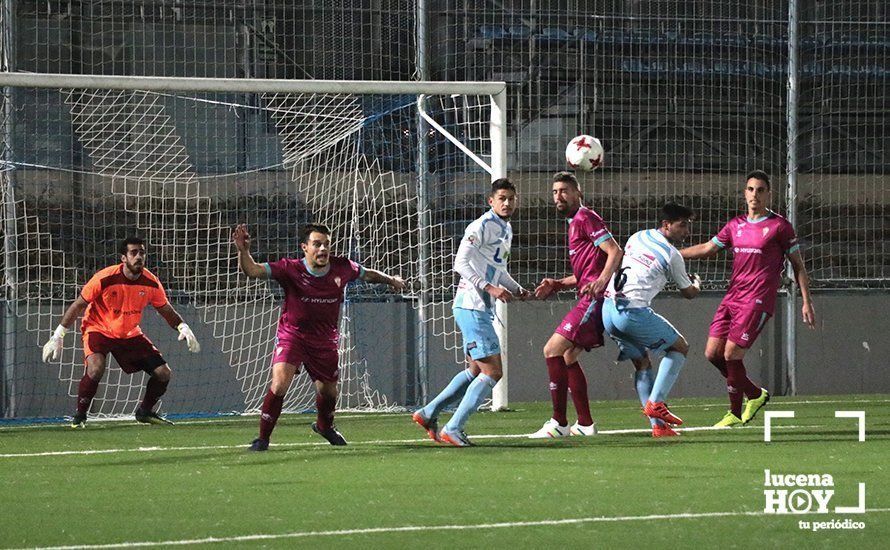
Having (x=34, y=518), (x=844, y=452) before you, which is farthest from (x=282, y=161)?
(x=34, y=518)

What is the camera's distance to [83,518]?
6258 mm

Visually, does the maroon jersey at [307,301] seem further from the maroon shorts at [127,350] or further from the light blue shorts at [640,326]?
the maroon shorts at [127,350]

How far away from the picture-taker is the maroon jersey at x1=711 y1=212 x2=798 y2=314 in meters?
11.4

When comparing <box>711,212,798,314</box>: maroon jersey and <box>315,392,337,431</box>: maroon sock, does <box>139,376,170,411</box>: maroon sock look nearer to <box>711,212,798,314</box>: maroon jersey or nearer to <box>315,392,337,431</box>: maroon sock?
<box>315,392,337,431</box>: maroon sock

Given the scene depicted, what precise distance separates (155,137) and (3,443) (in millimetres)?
5889

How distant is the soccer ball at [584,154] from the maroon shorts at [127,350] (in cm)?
431

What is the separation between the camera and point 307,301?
9.71 m

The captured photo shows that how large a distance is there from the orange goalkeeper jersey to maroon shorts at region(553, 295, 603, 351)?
433 centimetres

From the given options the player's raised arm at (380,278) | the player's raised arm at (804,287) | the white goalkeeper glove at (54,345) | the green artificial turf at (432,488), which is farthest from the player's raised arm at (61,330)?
the player's raised arm at (804,287)

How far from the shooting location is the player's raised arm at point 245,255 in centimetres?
899

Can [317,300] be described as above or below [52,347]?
above

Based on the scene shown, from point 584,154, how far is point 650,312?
1401 millimetres

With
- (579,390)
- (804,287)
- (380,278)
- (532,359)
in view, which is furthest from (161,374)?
(804,287)

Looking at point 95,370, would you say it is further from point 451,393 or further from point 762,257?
point 762,257
